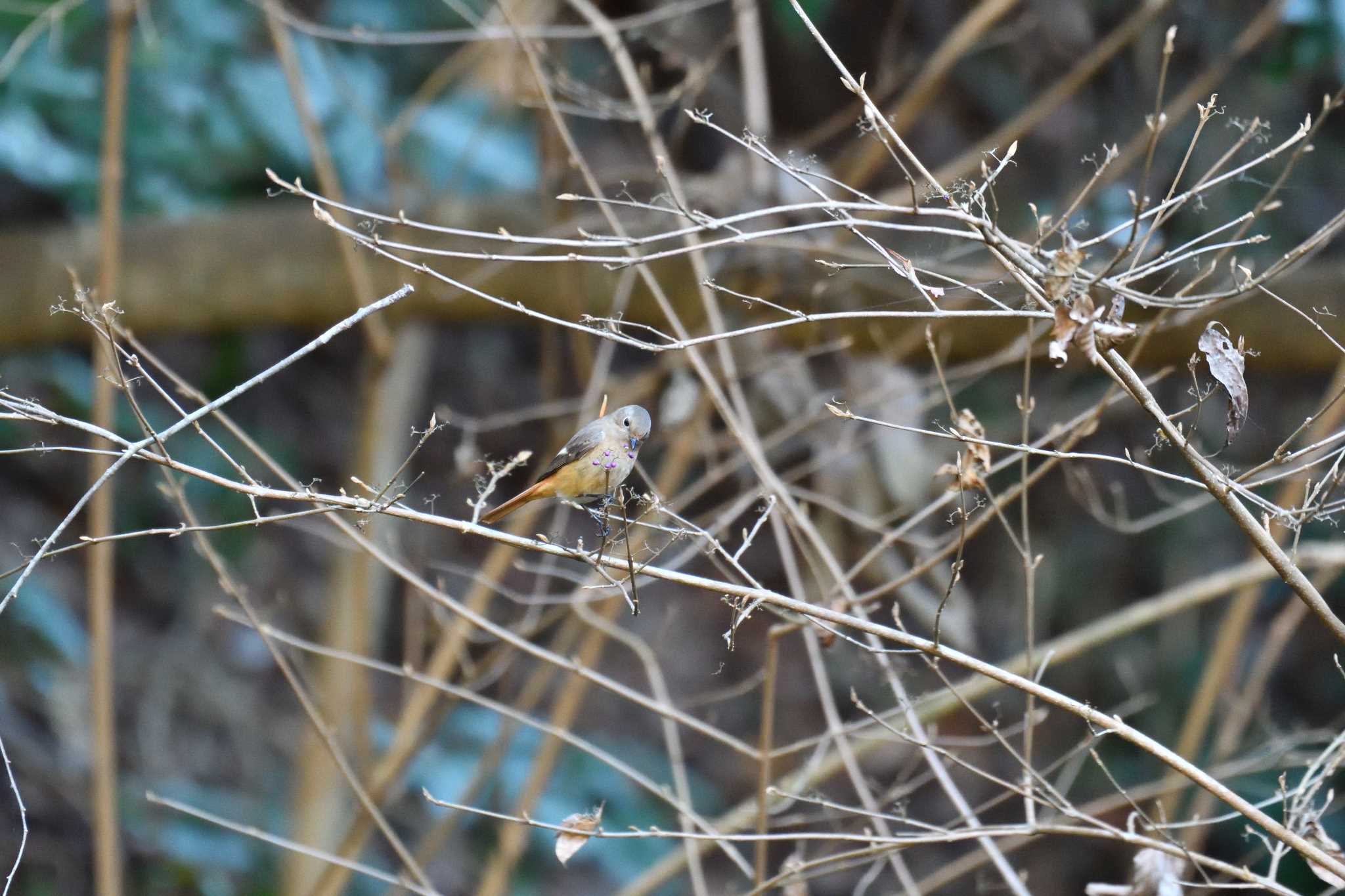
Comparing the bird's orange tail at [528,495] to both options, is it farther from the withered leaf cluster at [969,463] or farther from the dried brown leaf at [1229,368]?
the dried brown leaf at [1229,368]

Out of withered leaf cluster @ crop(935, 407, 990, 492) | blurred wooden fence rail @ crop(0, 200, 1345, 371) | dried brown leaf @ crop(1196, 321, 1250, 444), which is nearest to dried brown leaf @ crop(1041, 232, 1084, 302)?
dried brown leaf @ crop(1196, 321, 1250, 444)

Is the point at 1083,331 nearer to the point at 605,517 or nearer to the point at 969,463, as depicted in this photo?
the point at 969,463

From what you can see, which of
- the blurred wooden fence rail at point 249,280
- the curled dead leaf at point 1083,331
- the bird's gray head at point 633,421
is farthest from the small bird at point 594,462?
the blurred wooden fence rail at point 249,280

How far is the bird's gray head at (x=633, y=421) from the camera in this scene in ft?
5.72

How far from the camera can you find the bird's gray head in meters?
1.74

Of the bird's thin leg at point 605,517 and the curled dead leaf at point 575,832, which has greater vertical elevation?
the bird's thin leg at point 605,517

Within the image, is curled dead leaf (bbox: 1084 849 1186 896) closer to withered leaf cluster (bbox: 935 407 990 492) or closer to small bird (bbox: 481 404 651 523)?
withered leaf cluster (bbox: 935 407 990 492)

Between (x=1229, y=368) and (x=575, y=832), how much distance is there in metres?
0.84

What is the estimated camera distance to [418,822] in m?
5.18

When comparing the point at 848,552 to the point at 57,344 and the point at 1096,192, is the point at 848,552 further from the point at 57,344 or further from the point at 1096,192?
the point at 57,344

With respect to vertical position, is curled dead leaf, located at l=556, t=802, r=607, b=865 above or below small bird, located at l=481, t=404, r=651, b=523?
below

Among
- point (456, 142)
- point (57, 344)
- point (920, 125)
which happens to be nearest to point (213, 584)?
point (57, 344)

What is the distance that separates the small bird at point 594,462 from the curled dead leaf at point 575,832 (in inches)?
15.9

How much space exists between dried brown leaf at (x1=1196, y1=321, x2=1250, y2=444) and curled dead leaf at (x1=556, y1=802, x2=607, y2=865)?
30.7 inches
